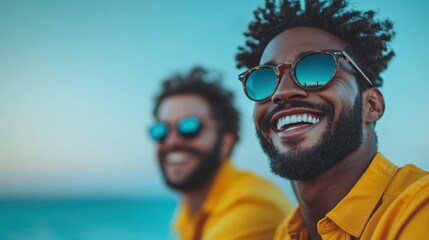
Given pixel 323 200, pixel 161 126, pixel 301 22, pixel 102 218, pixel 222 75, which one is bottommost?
pixel 323 200

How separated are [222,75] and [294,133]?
3518mm

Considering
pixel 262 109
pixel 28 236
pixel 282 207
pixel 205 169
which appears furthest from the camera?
pixel 28 236

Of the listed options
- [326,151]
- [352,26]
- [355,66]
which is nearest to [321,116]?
[326,151]

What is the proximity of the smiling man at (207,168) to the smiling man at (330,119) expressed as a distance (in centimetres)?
110

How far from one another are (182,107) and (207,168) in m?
0.76

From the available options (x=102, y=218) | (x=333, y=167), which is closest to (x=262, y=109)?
(x=333, y=167)

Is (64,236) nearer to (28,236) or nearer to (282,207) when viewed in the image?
(28,236)

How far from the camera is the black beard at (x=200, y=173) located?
4402 millimetres

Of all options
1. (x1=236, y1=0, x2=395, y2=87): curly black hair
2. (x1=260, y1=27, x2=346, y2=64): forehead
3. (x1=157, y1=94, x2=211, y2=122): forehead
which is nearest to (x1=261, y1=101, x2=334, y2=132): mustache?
(x1=260, y1=27, x2=346, y2=64): forehead

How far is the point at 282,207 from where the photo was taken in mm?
3605

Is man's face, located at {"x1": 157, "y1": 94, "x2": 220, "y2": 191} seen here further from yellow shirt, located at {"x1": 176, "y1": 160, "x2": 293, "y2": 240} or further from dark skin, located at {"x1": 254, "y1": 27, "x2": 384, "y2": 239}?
dark skin, located at {"x1": 254, "y1": 27, "x2": 384, "y2": 239}

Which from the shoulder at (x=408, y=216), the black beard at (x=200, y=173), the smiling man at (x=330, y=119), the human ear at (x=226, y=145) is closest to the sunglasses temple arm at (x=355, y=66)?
the smiling man at (x=330, y=119)

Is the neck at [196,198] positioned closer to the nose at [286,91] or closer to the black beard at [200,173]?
the black beard at [200,173]

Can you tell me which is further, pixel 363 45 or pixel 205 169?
pixel 205 169
